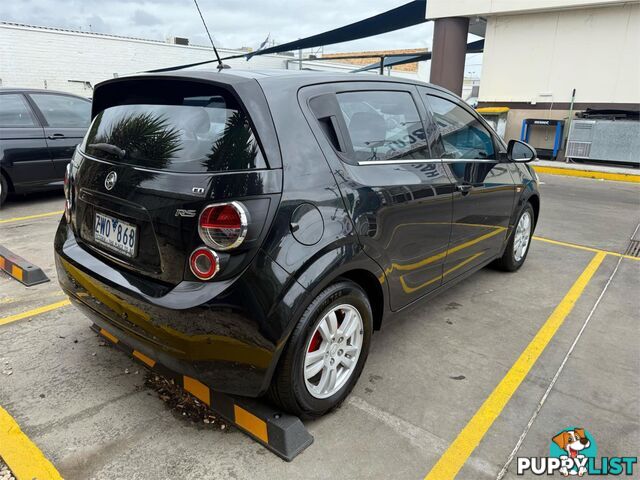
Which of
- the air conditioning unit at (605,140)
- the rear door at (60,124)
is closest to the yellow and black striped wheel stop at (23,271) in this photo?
the rear door at (60,124)

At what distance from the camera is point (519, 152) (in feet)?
13.2

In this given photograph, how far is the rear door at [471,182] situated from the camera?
3.21 m

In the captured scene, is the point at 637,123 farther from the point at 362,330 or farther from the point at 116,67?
the point at 116,67

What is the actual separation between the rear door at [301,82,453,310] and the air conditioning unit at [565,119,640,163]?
37.1 feet

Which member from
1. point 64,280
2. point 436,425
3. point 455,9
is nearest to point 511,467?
point 436,425

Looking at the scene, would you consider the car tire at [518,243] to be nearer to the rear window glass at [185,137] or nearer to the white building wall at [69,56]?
the rear window glass at [185,137]

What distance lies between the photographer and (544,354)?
3.15 metres

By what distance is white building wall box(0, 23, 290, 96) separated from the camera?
1791 centimetres

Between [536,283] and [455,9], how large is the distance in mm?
12769

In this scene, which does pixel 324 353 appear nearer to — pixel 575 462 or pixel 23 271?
pixel 575 462

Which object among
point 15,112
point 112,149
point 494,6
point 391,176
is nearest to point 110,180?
point 112,149

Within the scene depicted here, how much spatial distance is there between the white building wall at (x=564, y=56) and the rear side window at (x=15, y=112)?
1292 centimetres

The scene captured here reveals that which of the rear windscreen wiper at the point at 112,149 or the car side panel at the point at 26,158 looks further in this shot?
the car side panel at the point at 26,158

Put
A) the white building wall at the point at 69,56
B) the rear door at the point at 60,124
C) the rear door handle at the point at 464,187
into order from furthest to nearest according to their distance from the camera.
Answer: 1. the white building wall at the point at 69,56
2. the rear door at the point at 60,124
3. the rear door handle at the point at 464,187
